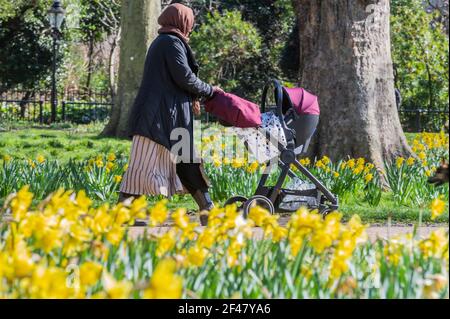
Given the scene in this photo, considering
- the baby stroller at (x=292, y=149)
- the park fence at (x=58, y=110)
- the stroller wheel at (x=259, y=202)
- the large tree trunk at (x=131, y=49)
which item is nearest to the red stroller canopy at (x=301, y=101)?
the baby stroller at (x=292, y=149)

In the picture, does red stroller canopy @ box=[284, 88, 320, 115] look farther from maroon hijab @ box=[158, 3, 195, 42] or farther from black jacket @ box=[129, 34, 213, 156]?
maroon hijab @ box=[158, 3, 195, 42]

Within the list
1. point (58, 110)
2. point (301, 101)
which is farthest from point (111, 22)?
point (301, 101)

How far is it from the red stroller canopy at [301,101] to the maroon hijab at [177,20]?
84cm

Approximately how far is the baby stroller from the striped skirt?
0.64 metres

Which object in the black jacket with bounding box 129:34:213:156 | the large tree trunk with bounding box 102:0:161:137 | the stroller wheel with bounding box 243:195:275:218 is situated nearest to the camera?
the black jacket with bounding box 129:34:213:156

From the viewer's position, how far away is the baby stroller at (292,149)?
6.71 m

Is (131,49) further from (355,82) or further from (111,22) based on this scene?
(111,22)

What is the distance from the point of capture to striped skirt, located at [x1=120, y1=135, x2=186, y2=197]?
22.2ft

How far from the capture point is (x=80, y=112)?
24.8 metres

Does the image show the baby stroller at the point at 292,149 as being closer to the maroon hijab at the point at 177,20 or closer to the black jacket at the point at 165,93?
the black jacket at the point at 165,93

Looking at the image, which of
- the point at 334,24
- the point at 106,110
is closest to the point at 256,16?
the point at 106,110

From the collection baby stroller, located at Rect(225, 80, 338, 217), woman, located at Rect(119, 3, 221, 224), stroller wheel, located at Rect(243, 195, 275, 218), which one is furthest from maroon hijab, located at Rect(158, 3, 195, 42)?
stroller wheel, located at Rect(243, 195, 275, 218)

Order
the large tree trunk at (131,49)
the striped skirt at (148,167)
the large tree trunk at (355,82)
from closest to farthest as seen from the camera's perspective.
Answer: the striped skirt at (148,167) → the large tree trunk at (355,82) → the large tree trunk at (131,49)

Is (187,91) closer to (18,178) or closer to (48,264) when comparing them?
(18,178)
